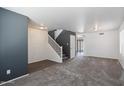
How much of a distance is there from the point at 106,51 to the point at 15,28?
6953mm

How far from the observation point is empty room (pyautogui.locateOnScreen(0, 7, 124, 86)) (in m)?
2.93

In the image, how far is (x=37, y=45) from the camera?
21.7 feet

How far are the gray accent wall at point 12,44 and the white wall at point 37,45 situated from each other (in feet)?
8.39

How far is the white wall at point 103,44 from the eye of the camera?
23.6 ft

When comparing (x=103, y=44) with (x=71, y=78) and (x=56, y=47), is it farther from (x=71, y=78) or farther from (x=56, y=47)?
(x=71, y=78)

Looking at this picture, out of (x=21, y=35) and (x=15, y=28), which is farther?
(x=21, y=35)

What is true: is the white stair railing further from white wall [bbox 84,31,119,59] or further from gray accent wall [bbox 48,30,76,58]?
white wall [bbox 84,31,119,59]

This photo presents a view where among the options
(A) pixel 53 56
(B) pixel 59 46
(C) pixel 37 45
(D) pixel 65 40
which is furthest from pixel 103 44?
(C) pixel 37 45

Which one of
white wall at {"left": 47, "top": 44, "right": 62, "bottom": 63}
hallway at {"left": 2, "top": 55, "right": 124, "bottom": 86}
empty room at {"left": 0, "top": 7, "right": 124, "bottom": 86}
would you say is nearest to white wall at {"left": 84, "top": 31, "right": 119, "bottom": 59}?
empty room at {"left": 0, "top": 7, "right": 124, "bottom": 86}

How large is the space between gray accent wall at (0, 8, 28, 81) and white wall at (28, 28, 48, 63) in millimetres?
2558

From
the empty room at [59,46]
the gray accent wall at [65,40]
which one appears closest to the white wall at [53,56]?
the empty room at [59,46]

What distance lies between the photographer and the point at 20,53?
131 inches
